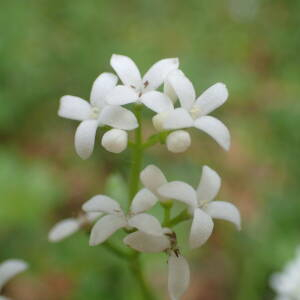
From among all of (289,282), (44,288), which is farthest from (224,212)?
(44,288)

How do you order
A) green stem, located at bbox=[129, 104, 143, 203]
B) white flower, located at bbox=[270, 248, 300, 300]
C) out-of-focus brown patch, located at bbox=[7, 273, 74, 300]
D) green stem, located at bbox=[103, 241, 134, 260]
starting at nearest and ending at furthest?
1. green stem, located at bbox=[129, 104, 143, 203]
2. green stem, located at bbox=[103, 241, 134, 260]
3. white flower, located at bbox=[270, 248, 300, 300]
4. out-of-focus brown patch, located at bbox=[7, 273, 74, 300]

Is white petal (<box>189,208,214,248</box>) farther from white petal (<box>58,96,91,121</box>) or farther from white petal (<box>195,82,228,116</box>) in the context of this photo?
white petal (<box>58,96,91,121</box>)

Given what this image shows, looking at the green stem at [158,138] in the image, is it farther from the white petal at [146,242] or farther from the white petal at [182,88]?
the white petal at [146,242]

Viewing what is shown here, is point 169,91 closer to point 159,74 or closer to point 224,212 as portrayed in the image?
point 159,74

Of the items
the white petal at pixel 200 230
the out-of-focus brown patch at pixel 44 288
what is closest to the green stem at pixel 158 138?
the white petal at pixel 200 230

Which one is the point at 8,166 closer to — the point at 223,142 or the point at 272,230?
the point at 272,230

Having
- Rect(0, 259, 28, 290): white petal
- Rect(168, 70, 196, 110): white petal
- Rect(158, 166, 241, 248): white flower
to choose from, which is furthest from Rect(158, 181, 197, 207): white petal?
Rect(0, 259, 28, 290): white petal

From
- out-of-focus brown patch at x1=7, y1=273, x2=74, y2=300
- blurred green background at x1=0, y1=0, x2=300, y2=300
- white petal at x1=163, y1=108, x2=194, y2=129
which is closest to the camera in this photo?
white petal at x1=163, y1=108, x2=194, y2=129
